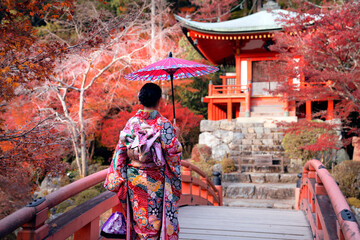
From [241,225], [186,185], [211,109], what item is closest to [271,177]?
[186,185]

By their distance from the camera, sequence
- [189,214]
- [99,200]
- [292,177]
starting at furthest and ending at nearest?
[292,177] → [189,214] → [99,200]

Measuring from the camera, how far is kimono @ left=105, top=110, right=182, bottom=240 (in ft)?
7.00

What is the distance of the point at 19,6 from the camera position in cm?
275

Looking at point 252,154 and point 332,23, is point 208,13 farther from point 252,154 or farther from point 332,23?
point 332,23

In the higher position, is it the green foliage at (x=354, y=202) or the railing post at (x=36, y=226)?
the railing post at (x=36, y=226)

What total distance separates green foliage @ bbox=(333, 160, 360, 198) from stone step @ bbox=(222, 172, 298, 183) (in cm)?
123

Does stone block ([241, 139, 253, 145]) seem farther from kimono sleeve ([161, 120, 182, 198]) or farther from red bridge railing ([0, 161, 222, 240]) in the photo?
kimono sleeve ([161, 120, 182, 198])

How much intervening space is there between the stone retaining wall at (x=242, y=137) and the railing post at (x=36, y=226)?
360 inches

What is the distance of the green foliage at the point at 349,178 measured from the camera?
799 cm

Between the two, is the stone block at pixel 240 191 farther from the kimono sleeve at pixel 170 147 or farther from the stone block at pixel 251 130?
the kimono sleeve at pixel 170 147

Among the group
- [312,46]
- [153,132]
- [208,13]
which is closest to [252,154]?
[312,46]

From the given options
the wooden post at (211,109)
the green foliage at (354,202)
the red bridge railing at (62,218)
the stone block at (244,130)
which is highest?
the red bridge railing at (62,218)

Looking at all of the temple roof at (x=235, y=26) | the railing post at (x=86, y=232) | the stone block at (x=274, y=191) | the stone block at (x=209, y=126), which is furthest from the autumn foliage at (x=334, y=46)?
the railing post at (x=86, y=232)

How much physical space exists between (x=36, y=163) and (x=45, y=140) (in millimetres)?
338
